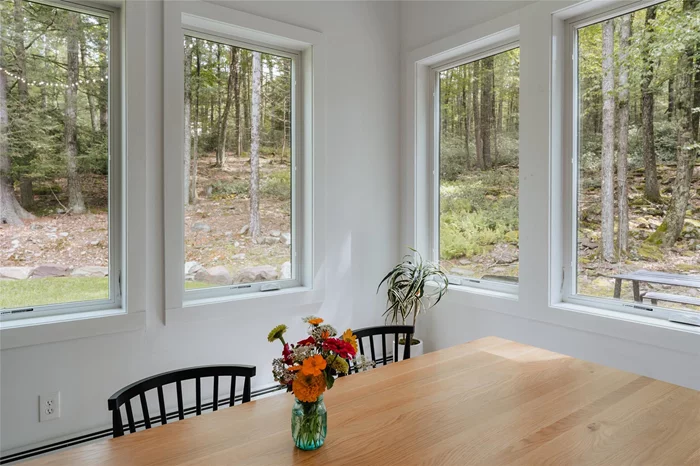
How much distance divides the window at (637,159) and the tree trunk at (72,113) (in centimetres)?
261

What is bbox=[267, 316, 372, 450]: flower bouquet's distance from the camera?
1021 millimetres

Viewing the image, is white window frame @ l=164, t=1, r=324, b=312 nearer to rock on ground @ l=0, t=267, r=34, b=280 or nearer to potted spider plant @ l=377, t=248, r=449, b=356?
potted spider plant @ l=377, t=248, r=449, b=356

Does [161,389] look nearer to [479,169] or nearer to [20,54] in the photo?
[20,54]

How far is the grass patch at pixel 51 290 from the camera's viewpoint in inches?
81.9

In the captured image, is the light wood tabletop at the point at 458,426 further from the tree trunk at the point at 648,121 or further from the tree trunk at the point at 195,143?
the tree trunk at the point at 195,143

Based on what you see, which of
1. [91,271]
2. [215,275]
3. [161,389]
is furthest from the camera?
[215,275]

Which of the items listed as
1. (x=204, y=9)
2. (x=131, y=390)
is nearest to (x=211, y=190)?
(x=204, y=9)

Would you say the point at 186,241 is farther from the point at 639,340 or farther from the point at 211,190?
the point at 639,340

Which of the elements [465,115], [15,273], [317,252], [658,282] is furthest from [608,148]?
[15,273]

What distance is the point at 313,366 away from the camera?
101 cm

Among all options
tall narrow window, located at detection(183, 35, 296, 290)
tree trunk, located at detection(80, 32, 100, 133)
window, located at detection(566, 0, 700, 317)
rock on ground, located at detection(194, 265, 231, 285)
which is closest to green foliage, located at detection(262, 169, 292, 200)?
tall narrow window, located at detection(183, 35, 296, 290)

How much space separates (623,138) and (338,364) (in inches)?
81.7

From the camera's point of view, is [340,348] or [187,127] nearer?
[340,348]

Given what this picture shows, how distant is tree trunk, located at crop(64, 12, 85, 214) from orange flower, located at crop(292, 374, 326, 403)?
1.80m
